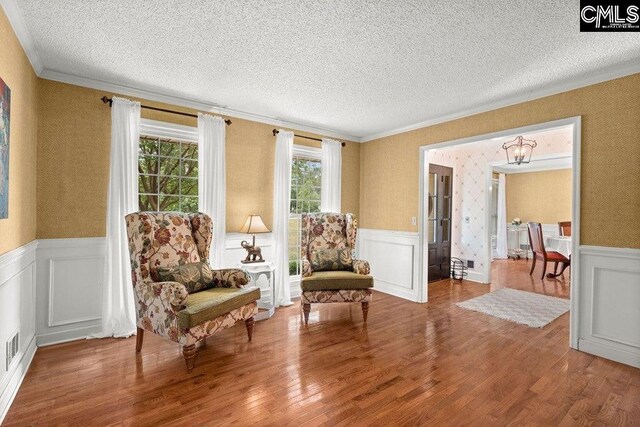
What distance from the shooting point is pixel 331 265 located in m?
4.05

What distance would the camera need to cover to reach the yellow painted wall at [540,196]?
27.7ft

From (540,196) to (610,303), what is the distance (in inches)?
280

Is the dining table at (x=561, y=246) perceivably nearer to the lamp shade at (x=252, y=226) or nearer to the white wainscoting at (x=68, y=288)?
the lamp shade at (x=252, y=226)

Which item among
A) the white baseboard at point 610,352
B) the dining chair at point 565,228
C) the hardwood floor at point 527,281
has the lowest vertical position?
the hardwood floor at point 527,281

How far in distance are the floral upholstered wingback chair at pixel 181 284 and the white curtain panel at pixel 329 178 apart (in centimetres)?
207

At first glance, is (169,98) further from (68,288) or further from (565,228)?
(565,228)

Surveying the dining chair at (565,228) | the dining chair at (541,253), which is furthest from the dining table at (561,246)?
the dining chair at (565,228)

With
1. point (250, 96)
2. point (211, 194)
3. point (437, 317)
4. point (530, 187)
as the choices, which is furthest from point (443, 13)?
point (530, 187)

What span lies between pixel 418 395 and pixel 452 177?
16.2 feet

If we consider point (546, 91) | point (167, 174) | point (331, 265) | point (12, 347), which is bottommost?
point (12, 347)

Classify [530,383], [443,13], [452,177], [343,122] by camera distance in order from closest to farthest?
[443,13]
[530,383]
[343,122]
[452,177]

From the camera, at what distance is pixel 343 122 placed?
469cm

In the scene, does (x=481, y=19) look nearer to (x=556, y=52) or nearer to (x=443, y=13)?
(x=443, y=13)

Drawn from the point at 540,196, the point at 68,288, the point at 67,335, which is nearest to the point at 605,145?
the point at 68,288
